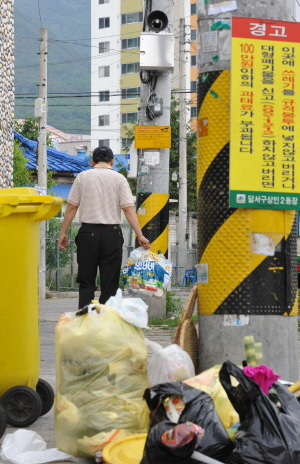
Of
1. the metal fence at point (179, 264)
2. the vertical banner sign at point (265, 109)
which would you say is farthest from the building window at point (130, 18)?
the vertical banner sign at point (265, 109)

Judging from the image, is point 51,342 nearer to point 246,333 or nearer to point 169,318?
point 169,318

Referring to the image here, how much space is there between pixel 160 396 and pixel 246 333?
34.7 inches

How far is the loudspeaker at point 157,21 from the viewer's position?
11.1m

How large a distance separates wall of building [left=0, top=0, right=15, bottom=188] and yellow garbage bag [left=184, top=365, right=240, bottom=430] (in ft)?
38.5

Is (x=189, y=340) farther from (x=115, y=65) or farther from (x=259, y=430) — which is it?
(x=115, y=65)

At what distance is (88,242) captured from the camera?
6984mm

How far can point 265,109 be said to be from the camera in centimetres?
428

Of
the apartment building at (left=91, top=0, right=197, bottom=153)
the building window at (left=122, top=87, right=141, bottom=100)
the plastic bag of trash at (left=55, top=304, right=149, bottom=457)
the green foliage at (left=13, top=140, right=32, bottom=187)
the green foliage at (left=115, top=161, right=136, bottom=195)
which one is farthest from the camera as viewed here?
the apartment building at (left=91, top=0, right=197, bottom=153)

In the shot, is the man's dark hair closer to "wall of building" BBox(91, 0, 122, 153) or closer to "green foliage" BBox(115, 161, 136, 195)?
"green foliage" BBox(115, 161, 136, 195)

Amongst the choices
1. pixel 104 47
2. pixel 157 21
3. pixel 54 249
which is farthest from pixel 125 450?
pixel 104 47

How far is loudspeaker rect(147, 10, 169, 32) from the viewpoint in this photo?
11094 millimetres

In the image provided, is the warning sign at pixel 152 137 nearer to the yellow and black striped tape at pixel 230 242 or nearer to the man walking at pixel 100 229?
the man walking at pixel 100 229

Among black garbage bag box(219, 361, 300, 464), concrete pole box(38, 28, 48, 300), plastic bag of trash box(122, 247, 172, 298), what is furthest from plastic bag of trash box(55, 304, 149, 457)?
concrete pole box(38, 28, 48, 300)

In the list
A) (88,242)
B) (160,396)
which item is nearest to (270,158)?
(160,396)
